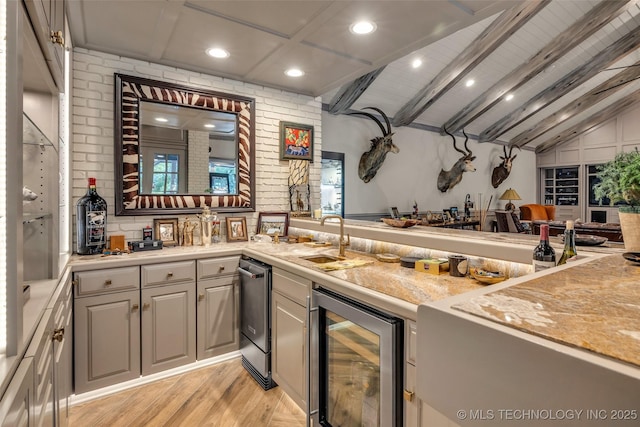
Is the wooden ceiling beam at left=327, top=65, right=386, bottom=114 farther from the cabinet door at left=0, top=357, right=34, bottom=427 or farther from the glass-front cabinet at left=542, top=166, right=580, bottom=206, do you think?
the glass-front cabinet at left=542, top=166, right=580, bottom=206

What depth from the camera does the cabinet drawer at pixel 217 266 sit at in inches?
108

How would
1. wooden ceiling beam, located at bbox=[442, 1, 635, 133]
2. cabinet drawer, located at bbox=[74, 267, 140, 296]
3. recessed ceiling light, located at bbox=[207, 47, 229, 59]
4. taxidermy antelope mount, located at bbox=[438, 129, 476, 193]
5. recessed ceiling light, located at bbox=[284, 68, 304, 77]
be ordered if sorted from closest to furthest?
cabinet drawer, located at bbox=[74, 267, 140, 296], recessed ceiling light, located at bbox=[207, 47, 229, 59], recessed ceiling light, located at bbox=[284, 68, 304, 77], wooden ceiling beam, located at bbox=[442, 1, 635, 133], taxidermy antelope mount, located at bbox=[438, 129, 476, 193]

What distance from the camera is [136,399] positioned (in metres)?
2.37

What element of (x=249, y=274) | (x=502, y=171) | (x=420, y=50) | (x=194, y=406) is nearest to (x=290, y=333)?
(x=249, y=274)

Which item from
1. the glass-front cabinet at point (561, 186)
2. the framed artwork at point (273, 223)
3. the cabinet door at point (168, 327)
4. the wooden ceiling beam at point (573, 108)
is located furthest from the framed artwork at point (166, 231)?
the glass-front cabinet at point (561, 186)

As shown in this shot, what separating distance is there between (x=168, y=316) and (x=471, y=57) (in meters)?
5.11

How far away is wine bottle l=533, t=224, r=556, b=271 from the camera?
138 centimetres

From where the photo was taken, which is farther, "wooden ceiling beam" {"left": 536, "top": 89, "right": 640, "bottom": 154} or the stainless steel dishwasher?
"wooden ceiling beam" {"left": 536, "top": 89, "right": 640, "bottom": 154}

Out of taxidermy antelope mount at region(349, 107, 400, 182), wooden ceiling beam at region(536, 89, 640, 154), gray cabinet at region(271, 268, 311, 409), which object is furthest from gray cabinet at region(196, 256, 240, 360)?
wooden ceiling beam at region(536, 89, 640, 154)

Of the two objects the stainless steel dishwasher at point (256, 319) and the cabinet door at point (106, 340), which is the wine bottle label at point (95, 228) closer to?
the cabinet door at point (106, 340)

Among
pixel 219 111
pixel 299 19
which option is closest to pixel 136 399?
pixel 219 111

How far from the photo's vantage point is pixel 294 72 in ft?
11.0

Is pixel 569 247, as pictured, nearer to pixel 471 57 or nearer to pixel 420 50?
pixel 420 50

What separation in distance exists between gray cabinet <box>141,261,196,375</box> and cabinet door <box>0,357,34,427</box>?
1619 millimetres
